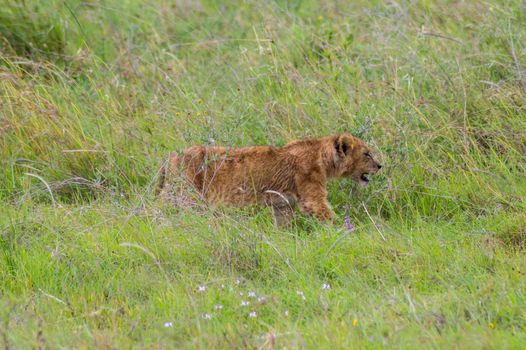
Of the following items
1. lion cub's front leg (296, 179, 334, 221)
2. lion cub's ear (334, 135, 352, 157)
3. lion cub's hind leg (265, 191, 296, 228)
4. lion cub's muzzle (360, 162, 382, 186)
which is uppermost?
lion cub's ear (334, 135, 352, 157)

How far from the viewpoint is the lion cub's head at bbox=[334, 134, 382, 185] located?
8.30m

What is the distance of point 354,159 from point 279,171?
624 mm

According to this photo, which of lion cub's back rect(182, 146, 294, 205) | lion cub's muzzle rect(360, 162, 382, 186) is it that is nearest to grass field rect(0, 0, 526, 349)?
lion cub's muzzle rect(360, 162, 382, 186)

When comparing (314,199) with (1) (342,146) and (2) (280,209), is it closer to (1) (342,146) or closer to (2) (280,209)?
(2) (280,209)

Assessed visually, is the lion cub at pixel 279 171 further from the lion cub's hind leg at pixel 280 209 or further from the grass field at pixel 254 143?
the grass field at pixel 254 143

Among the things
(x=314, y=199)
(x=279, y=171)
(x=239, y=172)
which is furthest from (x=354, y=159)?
(x=239, y=172)

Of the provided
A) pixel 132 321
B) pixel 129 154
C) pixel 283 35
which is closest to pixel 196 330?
pixel 132 321

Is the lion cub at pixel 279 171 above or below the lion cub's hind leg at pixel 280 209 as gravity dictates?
above

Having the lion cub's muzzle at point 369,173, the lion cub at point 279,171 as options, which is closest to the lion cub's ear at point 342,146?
the lion cub at point 279,171

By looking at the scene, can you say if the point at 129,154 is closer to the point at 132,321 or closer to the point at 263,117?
the point at 263,117

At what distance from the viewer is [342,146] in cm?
833

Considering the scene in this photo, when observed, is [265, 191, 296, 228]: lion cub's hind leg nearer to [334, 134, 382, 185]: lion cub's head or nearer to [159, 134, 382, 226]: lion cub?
[159, 134, 382, 226]: lion cub

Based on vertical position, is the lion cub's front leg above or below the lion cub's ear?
below

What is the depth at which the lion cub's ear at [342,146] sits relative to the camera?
27.2 ft
